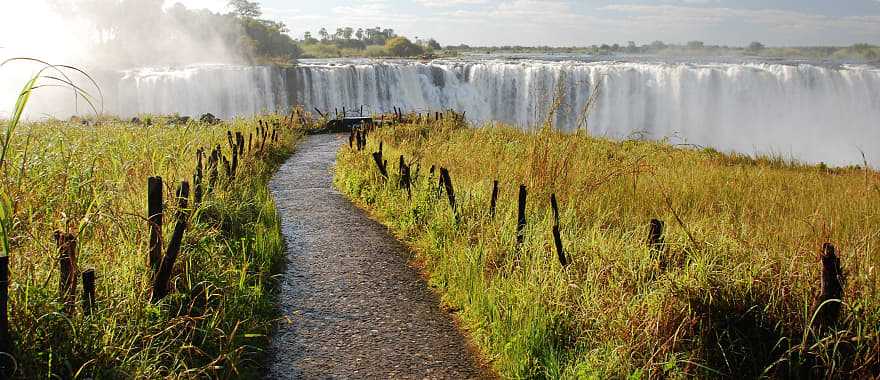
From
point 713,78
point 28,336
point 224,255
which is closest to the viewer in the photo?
point 28,336

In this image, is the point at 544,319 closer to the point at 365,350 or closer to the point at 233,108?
the point at 365,350

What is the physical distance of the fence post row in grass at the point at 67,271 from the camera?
10.9 feet

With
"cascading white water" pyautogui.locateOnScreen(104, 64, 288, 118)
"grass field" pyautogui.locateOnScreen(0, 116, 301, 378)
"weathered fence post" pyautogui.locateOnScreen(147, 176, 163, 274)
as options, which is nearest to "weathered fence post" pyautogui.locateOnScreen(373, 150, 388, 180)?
"grass field" pyautogui.locateOnScreen(0, 116, 301, 378)

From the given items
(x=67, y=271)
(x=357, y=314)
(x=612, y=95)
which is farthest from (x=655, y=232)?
(x=612, y=95)

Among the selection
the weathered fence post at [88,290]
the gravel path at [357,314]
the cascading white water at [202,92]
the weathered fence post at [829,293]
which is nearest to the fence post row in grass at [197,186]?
the gravel path at [357,314]

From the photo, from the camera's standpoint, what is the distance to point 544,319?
4.02 meters

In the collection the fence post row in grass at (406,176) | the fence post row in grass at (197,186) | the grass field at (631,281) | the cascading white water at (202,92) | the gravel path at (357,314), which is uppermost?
the cascading white water at (202,92)

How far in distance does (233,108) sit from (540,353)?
2745cm

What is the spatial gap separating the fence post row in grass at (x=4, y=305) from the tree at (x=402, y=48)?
2231 inches

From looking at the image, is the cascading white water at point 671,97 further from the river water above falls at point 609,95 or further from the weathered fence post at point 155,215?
the weathered fence post at point 155,215

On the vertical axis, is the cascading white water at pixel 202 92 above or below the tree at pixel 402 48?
below

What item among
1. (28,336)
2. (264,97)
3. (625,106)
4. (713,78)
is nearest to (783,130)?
(713,78)

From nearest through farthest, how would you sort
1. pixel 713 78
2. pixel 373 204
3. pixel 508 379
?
pixel 508 379, pixel 373 204, pixel 713 78

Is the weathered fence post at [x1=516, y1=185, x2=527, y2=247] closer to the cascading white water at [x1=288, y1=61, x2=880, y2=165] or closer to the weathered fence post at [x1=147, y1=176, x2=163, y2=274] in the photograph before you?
the weathered fence post at [x1=147, y1=176, x2=163, y2=274]
